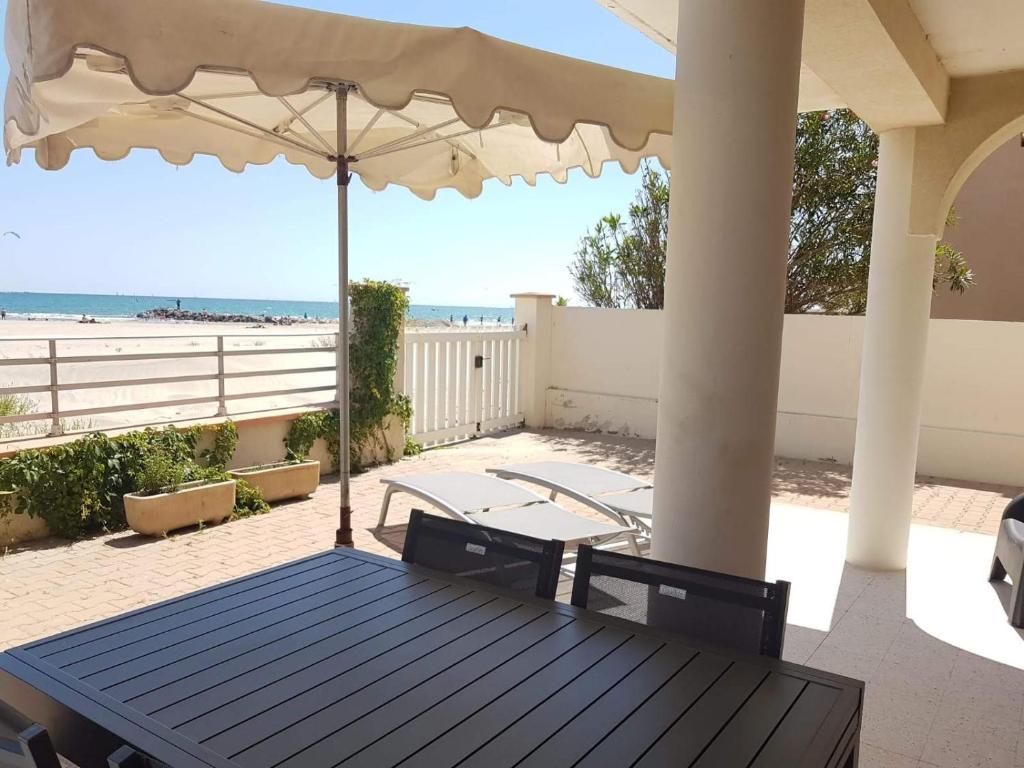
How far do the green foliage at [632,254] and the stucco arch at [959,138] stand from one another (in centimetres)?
717

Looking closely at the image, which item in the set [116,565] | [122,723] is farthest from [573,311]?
[122,723]

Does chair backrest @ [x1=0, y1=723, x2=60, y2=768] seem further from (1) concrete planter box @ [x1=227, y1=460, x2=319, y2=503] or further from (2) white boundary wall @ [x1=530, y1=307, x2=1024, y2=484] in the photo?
(2) white boundary wall @ [x1=530, y1=307, x2=1024, y2=484]

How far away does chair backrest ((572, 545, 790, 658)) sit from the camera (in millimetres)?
1775

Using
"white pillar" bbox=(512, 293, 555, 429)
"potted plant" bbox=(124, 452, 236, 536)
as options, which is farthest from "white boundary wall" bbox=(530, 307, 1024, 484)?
"potted plant" bbox=(124, 452, 236, 536)

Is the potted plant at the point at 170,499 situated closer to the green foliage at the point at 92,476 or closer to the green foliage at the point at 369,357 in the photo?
the green foliage at the point at 92,476

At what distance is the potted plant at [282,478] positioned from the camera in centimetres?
582

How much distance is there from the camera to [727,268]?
7.06 ft

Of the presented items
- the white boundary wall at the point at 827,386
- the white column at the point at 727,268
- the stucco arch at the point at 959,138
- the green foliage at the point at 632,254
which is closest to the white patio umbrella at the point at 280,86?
the white column at the point at 727,268

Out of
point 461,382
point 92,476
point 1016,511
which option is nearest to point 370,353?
point 461,382

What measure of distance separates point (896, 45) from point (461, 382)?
20.2 ft

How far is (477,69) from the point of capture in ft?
8.79

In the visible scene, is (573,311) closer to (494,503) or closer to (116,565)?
(494,503)

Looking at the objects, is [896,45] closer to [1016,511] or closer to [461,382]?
[1016,511]

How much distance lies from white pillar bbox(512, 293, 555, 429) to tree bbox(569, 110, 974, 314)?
3227mm
